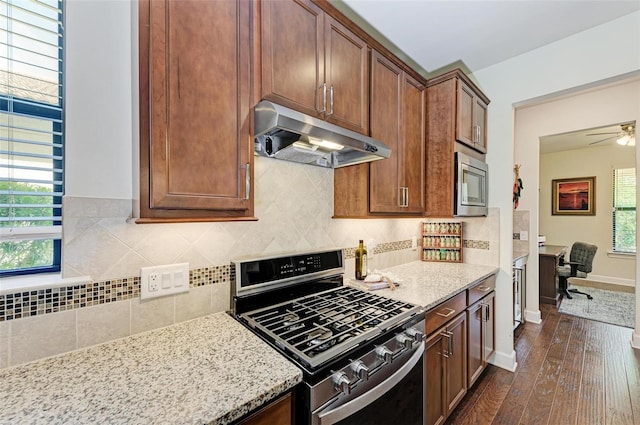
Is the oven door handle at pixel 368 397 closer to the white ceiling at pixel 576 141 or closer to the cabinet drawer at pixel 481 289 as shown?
the cabinet drawer at pixel 481 289

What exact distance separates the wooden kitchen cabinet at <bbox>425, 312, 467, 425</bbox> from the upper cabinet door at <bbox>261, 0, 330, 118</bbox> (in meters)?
1.43

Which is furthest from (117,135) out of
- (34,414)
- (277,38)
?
(34,414)

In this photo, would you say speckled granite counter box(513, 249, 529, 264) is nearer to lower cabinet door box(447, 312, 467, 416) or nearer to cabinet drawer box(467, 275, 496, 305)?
cabinet drawer box(467, 275, 496, 305)

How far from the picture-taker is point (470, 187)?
7.33 ft

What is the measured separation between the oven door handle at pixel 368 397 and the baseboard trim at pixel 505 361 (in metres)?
1.64

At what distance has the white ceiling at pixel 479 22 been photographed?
1721 mm

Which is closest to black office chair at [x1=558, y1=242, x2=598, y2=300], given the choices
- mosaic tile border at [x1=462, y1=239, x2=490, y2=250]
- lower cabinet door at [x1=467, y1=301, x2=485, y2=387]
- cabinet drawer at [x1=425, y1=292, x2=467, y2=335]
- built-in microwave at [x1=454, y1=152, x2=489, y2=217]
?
mosaic tile border at [x1=462, y1=239, x2=490, y2=250]

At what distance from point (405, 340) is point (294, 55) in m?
1.40

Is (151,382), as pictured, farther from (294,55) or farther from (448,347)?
(448,347)

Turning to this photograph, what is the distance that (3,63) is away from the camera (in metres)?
0.91

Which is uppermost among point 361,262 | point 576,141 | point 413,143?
point 576,141

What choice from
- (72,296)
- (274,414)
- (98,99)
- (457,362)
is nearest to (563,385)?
(457,362)

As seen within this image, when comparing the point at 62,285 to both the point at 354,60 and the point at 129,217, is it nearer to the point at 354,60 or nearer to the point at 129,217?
the point at 129,217

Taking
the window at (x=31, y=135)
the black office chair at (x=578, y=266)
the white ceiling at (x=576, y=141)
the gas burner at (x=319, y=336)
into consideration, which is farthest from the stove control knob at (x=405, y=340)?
the white ceiling at (x=576, y=141)
